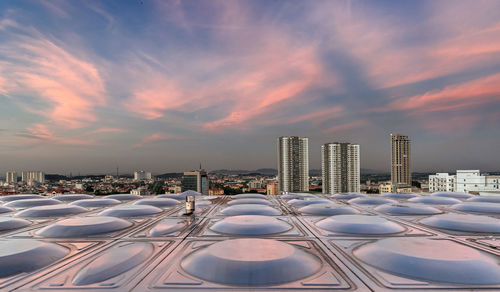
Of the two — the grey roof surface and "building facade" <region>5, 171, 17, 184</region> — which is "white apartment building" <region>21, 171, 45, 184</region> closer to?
"building facade" <region>5, 171, 17, 184</region>

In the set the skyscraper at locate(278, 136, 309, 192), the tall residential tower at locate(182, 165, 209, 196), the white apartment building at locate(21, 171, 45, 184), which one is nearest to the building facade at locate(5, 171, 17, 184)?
the white apartment building at locate(21, 171, 45, 184)

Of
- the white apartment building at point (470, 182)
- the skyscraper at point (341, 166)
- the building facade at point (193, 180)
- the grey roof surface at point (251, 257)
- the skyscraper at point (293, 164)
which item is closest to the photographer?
the grey roof surface at point (251, 257)

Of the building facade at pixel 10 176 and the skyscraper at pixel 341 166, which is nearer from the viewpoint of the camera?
A: the skyscraper at pixel 341 166

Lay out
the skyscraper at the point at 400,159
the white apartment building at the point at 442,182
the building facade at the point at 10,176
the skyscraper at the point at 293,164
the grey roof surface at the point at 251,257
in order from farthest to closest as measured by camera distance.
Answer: the building facade at the point at 10,176, the skyscraper at the point at 400,159, the skyscraper at the point at 293,164, the white apartment building at the point at 442,182, the grey roof surface at the point at 251,257

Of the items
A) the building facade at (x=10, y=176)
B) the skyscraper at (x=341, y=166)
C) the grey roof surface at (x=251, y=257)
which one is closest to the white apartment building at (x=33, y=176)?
the building facade at (x=10, y=176)

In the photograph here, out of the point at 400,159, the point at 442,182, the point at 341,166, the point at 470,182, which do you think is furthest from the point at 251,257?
the point at 400,159

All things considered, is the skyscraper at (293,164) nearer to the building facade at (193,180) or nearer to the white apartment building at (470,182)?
the building facade at (193,180)
